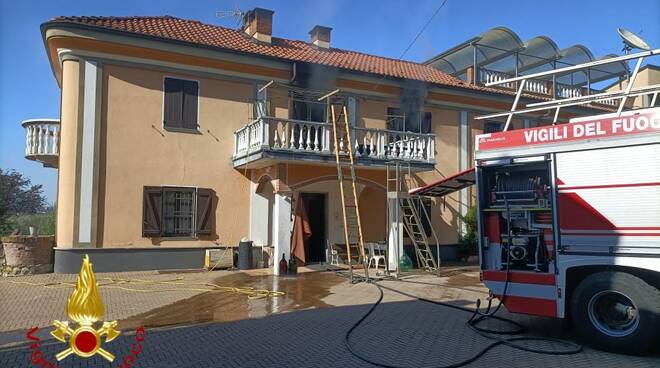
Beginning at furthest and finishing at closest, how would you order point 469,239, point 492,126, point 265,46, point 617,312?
1. point 492,126
2. point 469,239
3. point 265,46
4. point 617,312

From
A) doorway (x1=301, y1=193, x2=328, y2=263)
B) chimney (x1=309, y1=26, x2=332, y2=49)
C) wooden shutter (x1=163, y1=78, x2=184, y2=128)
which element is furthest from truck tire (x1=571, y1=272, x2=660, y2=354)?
chimney (x1=309, y1=26, x2=332, y2=49)

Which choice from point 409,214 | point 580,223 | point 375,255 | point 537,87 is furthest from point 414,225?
point 537,87

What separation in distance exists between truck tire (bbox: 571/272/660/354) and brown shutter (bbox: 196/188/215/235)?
11139 mm

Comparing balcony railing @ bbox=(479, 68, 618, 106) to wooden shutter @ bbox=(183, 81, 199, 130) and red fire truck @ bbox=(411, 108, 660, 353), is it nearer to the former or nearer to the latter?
wooden shutter @ bbox=(183, 81, 199, 130)

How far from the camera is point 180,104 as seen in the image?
15523mm

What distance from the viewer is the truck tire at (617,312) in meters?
6.17

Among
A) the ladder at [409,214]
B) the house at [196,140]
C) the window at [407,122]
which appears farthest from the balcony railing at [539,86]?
the ladder at [409,214]

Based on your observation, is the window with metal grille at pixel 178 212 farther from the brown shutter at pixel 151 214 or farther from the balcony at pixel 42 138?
the balcony at pixel 42 138

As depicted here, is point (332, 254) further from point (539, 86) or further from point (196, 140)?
point (539, 86)

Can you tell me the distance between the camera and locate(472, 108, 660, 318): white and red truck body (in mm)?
6379

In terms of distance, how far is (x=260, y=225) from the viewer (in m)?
16.5

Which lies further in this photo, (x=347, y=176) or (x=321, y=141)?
(x=347, y=176)

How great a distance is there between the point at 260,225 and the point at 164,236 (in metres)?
2.92

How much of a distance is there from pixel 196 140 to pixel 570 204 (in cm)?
1151
